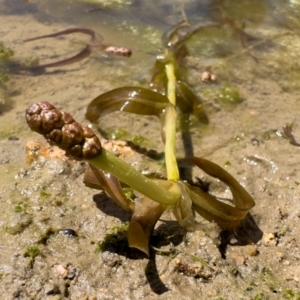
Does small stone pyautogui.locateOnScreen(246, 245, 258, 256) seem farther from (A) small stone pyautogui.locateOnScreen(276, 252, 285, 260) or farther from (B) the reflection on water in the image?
(B) the reflection on water

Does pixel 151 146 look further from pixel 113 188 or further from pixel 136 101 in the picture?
pixel 113 188

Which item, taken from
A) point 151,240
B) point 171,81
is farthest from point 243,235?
point 171,81

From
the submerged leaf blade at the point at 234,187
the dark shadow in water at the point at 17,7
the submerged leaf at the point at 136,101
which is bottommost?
the dark shadow in water at the point at 17,7

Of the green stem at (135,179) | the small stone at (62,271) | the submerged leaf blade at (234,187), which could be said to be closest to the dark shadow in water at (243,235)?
the submerged leaf blade at (234,187)

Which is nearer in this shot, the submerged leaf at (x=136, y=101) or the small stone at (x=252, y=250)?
the small stone at (x=252, y=250)

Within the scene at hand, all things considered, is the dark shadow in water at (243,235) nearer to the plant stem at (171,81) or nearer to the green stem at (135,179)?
the green stem at (135,179)

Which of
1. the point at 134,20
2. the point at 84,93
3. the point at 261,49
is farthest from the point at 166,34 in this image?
the point at 84,93
